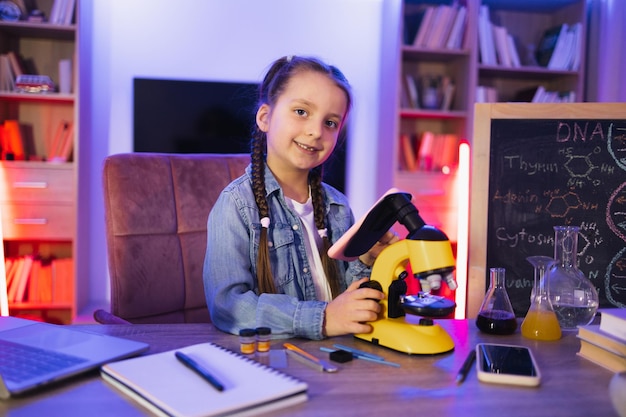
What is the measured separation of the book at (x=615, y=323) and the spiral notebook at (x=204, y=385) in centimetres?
52

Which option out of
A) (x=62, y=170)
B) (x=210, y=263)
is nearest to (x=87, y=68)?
(x=62, y=170)

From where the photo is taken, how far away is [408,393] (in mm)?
738

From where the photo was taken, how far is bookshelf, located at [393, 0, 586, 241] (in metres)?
3.57

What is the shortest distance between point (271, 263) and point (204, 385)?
0.63m

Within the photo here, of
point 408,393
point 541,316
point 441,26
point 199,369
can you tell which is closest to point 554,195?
point 541,316

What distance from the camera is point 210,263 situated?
3.96 ft

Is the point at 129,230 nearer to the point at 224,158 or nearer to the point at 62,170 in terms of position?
the point at 224,158

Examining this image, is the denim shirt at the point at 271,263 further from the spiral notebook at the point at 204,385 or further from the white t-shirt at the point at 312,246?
the spiral notebook at the point at 204,385

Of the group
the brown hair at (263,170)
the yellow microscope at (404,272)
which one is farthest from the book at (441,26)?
the yellow microscope at (404,272)

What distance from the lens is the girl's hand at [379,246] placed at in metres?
1.18

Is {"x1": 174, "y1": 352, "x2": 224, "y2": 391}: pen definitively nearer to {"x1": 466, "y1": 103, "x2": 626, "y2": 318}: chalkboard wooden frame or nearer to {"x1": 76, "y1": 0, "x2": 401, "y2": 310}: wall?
{"x1": 466, "y1": 103, "x2": 626, "y2": 318}: chalkboard wooden frame

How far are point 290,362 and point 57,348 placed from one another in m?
0.35

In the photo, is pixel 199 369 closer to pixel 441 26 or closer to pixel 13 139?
pixel 13 139

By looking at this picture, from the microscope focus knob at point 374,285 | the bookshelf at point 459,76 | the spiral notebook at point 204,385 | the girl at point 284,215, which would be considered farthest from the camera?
the bookshelf at point 459,76
